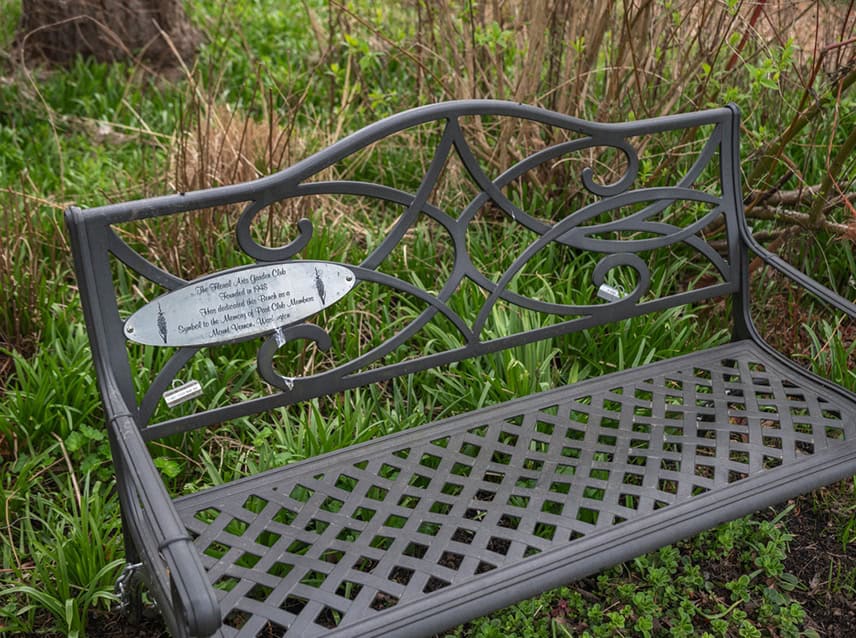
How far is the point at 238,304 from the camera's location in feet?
6.07

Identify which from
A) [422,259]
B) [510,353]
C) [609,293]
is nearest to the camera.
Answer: [609,293]

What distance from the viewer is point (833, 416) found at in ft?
7.30

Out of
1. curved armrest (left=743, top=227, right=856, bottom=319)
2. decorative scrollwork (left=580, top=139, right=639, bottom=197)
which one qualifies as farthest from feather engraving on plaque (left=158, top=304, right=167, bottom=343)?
curved armrest (left=743, top=227, right=856, bottom=319)

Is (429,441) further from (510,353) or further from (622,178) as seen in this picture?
(622,178)

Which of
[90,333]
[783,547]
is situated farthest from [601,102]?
[90,333]

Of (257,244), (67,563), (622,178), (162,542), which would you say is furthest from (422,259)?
(162,542)

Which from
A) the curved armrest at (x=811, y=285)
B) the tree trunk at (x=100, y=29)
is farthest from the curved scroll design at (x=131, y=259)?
the tree trunk at (x=100, y=29)

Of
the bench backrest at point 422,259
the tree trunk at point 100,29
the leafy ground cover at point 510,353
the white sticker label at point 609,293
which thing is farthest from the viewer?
the tree trunk at point 100,29

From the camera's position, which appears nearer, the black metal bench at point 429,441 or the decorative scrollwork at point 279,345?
the black metal bench at point 429,441

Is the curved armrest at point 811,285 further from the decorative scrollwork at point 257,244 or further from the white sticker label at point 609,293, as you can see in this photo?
the decorative scrollwork at point 257,244

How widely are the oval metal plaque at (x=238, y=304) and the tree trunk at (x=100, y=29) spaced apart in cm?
332

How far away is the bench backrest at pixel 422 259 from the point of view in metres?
1.78

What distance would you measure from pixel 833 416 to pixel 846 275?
3.54ft

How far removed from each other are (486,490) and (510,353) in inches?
27.7
